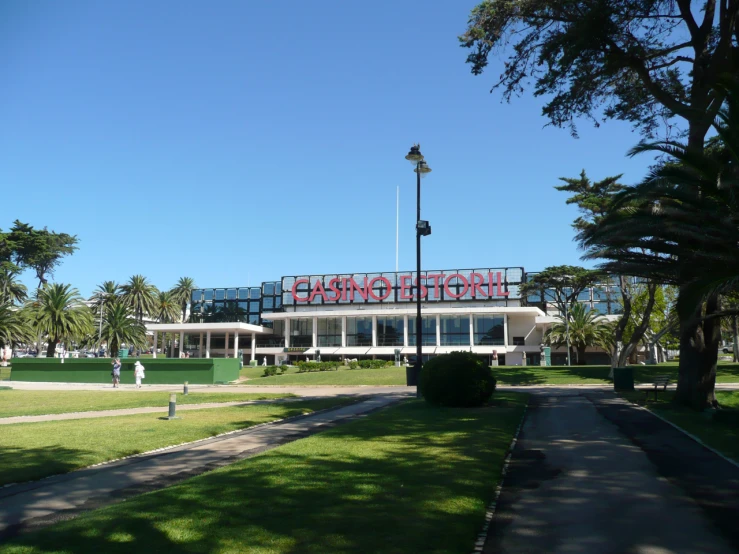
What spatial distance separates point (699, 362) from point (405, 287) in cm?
6410

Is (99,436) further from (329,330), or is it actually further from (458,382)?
(329,330)

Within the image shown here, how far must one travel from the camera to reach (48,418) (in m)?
17.5

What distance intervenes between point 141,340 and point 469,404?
2436 inches

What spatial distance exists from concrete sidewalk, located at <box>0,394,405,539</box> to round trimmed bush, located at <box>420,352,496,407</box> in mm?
4793

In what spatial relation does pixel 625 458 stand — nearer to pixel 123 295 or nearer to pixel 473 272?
pixel 473 272

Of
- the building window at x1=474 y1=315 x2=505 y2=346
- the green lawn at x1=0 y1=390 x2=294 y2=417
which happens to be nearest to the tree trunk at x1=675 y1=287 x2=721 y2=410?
the green lawn at x1=0 y1=390 x2=294 y2=417

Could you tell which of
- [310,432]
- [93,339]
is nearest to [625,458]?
[310,432]

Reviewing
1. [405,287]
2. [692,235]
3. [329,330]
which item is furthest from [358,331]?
[692,235]

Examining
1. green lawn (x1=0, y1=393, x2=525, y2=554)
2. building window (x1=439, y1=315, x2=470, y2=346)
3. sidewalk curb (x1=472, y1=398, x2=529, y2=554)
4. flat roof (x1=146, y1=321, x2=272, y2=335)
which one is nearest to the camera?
green lawn (x1=0, y1=393, x2=525, y2=554)

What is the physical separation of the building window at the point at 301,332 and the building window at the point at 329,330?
1.62 meters

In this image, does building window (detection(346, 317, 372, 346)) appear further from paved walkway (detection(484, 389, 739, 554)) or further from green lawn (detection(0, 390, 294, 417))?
paved walkway (detection(484, 389, 739, 554))

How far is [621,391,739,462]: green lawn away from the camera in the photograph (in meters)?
10.5

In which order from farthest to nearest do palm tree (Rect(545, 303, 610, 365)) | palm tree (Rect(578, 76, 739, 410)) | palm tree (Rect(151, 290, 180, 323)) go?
palm tree (Rect(151, 290, 180, 323)), palm tree (Rect(545, 303, 610, 365)), palm tree (Rect(578, 76, 739, 410))

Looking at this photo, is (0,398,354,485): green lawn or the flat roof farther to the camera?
the flat roof
